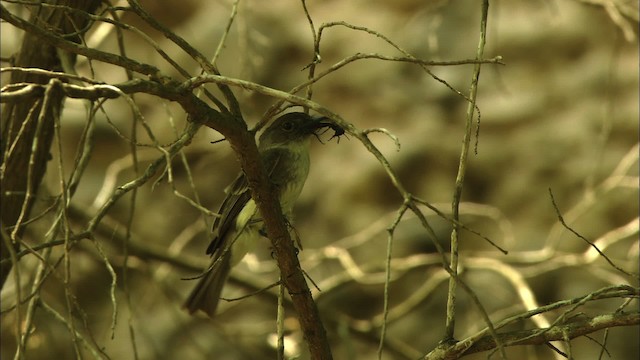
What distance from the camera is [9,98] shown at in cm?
147

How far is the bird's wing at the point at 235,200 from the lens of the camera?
298 centimetres

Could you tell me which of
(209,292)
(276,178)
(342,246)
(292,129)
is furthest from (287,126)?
(342,246)

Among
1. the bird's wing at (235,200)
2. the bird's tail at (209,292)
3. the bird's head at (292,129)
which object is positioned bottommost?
the bird's tail at (209,292)

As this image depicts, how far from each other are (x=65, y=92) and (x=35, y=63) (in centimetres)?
128

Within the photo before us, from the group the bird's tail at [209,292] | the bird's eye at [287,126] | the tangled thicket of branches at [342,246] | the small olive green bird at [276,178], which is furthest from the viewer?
the tangled thicket of branches at [342,246]

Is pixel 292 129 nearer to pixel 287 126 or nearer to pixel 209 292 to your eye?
pixel 287 126

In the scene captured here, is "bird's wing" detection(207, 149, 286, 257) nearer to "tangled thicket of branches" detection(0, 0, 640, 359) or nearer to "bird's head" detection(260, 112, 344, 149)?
"bird's head" detection(260, 112, 344, 149)

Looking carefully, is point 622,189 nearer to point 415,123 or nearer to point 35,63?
point 415,123

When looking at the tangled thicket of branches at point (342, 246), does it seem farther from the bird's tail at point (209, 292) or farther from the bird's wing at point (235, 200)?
the bird's wing at point (235, 200)

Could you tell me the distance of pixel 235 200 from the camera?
3.07 meters

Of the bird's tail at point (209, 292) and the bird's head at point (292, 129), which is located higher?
the bird's head at point (292, 129)

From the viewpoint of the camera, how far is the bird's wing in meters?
2.98

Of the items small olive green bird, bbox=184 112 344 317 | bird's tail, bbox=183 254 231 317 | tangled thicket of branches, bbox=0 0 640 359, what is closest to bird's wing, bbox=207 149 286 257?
small olive green bird, bbox=184 112 344 317

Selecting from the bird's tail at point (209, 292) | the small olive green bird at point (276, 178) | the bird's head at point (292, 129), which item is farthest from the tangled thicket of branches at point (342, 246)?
the bird's head at point (292, 129)
